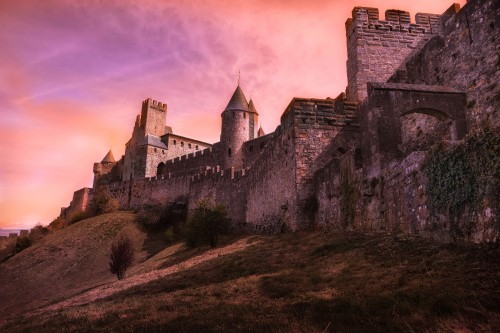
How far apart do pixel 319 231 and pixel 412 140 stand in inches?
187

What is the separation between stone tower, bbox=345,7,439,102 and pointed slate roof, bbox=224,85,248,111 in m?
35.6

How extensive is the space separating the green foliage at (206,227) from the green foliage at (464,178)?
15.5 meters

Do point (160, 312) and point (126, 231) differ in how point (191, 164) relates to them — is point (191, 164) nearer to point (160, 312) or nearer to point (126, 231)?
point (126, 231)

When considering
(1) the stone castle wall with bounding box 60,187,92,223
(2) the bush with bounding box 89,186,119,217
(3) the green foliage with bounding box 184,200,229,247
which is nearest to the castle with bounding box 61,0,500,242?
(3) the green foliage with bounding box 184,200,229,247

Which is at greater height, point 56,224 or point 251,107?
point 251,107

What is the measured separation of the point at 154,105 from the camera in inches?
2749

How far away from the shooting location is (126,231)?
35.8 metres

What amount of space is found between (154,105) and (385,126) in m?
64.4

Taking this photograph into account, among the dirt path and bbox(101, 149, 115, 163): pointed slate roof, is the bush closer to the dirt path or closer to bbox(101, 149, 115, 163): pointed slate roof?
bbox(101, 149, 115, 163): pointed slate roof

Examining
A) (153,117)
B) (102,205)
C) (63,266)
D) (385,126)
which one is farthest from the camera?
(153,117)

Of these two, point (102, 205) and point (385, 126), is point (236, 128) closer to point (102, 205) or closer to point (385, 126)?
point (102, 205)

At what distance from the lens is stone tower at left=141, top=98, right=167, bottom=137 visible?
6694 centimetres

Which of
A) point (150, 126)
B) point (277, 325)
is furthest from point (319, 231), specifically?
point (150, 126)

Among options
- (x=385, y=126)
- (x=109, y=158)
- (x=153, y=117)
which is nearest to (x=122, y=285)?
(x=385, y=126)
